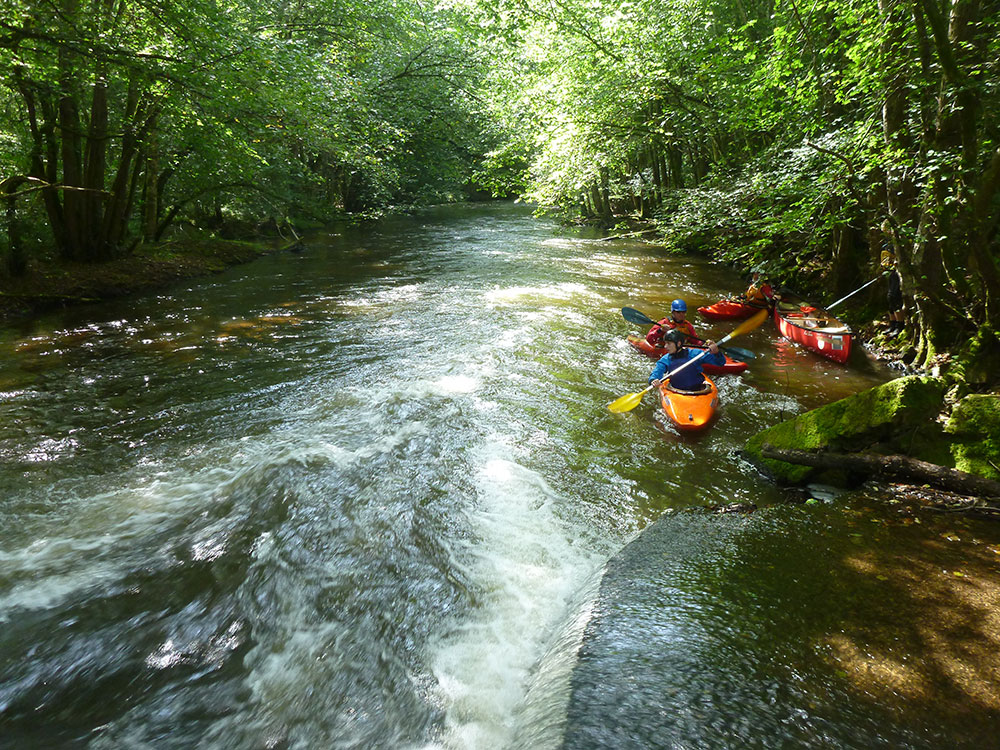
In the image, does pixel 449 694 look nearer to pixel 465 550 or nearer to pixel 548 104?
pixel 465 550

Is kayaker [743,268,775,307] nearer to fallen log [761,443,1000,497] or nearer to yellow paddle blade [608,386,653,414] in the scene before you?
yellow paddle blade [608,386,653,414]

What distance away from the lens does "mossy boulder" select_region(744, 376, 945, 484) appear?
4.08m

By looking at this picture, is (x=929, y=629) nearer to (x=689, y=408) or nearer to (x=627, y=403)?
(x=689, y=408)

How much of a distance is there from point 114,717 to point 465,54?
1492cm

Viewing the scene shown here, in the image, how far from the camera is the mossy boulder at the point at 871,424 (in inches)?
161

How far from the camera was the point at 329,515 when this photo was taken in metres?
4.20

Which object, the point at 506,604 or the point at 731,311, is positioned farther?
the point at 731,311

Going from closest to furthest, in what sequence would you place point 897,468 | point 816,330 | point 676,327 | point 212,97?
point 897,468 → point 212,97 → point 676,327 → point 816,330

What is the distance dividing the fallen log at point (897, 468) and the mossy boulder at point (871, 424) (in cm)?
10

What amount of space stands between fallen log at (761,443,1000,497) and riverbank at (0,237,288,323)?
36.8 ft

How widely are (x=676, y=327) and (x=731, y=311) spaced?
2659 millimetres

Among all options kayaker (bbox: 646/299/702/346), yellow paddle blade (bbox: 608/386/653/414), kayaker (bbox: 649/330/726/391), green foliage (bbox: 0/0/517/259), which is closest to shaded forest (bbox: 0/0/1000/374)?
green foliage (bbox: 0/0/517/259)

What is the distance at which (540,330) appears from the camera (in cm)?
907

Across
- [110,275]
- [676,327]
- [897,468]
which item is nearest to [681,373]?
[676,327]
